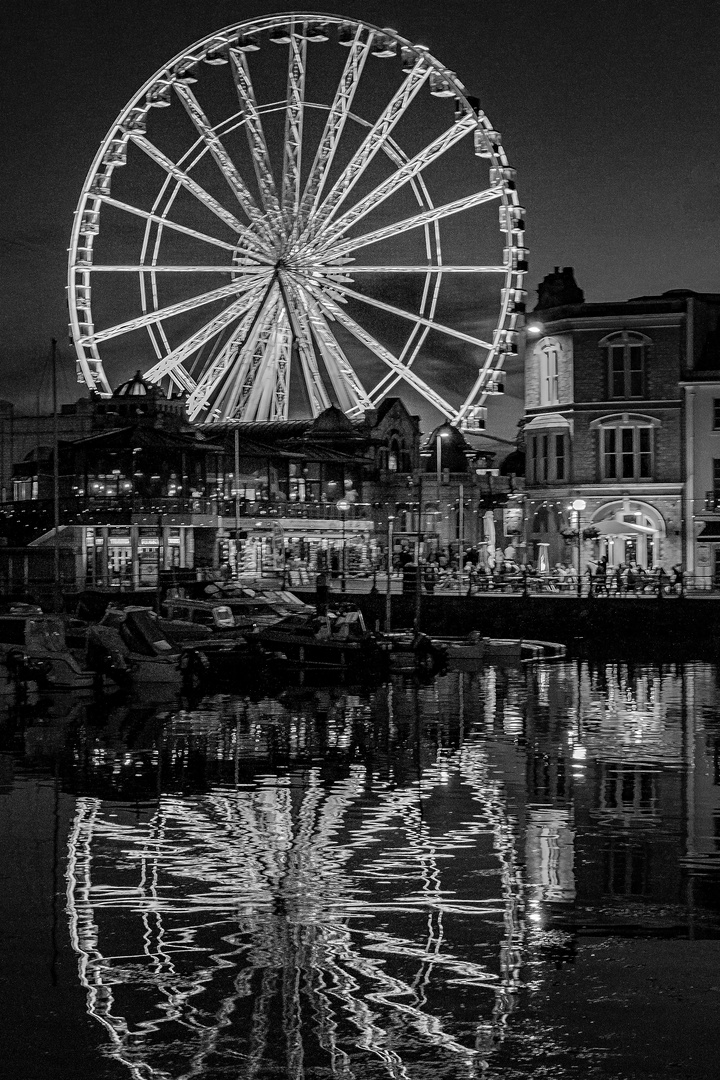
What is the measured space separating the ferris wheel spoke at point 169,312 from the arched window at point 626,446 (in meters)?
15.4

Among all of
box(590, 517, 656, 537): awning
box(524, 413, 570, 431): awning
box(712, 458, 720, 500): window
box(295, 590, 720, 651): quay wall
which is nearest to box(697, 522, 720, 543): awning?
box(712, 458, 720, 500): window

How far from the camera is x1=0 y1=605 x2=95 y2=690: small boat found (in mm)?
38312

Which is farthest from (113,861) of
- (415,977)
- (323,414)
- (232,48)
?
(323,414)

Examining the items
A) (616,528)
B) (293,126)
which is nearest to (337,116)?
(293,126)

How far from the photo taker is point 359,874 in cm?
1762

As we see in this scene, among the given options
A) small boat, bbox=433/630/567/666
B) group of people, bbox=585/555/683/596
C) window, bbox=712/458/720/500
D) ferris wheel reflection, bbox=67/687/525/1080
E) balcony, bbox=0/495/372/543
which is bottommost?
ferris wheel reflection, bbox=67/687/525/1080

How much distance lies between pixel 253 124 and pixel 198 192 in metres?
3.45

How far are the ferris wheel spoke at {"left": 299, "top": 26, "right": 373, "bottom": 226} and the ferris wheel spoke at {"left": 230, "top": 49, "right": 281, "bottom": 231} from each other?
156 cm

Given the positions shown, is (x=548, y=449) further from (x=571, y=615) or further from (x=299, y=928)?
(x=299, y=928)

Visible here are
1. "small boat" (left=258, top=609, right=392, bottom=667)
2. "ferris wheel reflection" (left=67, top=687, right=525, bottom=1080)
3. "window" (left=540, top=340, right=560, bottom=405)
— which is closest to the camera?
"ferris wheel reflection" (left=67, top=687, right=525, bottom=1080)

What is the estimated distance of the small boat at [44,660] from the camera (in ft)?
126

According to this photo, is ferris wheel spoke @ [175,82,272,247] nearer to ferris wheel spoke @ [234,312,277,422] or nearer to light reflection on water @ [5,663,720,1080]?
ferris wheel spoke @ [234,312,277,422]

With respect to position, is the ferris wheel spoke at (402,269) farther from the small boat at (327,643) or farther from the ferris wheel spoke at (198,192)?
the small boat at (327,643)

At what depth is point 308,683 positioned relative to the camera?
1624 inches
